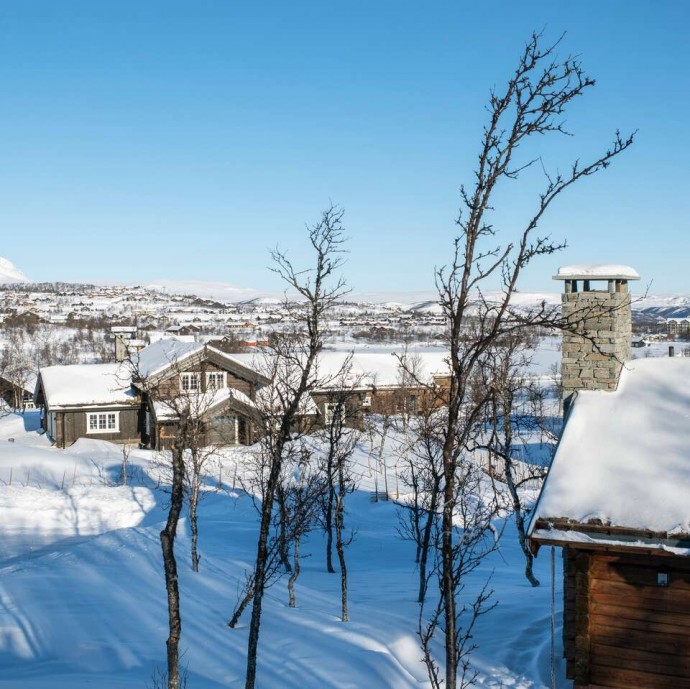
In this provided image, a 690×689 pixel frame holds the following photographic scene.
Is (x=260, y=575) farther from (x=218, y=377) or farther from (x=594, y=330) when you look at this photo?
(x=218, y=377)

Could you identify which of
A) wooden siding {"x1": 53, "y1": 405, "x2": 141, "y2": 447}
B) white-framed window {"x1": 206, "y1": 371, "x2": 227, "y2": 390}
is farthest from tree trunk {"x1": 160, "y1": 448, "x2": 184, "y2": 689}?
wooden siding {"x1": 53, "y1": 405, "x2": 141, "y2": 447}

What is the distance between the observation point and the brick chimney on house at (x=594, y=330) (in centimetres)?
1127

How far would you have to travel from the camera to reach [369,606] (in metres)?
14.4

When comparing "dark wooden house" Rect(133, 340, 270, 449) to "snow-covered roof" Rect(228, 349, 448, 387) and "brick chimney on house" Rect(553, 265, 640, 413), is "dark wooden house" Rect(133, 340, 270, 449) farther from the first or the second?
"brick chimney on house" Rect(553, 265, 640, 413)

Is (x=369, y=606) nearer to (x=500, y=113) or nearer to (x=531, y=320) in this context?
(x=531, y=320)

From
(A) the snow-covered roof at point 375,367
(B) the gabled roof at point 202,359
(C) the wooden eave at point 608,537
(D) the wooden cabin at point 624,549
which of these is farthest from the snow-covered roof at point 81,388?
(C) the wooden eave at point 608,537

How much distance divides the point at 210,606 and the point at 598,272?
10.3m

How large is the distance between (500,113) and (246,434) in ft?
96.8

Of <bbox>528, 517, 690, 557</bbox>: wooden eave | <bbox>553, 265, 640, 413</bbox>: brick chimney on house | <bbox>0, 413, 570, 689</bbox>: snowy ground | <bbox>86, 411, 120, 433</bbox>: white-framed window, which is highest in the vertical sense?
<bbox>553, 265, 640, 413</bbox>: brick chimney on house

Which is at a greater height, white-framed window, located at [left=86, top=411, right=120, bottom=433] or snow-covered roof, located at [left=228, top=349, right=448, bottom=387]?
snow-covered roof, located at [left=228, top=349, right=448, bottom=387]

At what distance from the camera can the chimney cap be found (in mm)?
11867

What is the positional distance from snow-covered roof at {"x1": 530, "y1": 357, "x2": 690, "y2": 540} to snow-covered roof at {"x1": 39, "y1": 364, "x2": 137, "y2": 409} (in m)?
27.6

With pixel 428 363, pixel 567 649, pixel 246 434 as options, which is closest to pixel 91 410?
pixel 246 434

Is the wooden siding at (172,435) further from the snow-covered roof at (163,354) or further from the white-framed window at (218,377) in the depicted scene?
the snow-covered roof at (163,354)
